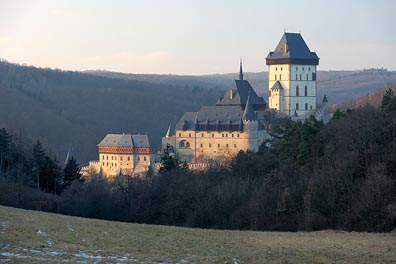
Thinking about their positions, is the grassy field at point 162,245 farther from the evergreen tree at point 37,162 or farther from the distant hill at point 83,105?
the distant hill at point 83,105

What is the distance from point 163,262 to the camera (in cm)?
1817

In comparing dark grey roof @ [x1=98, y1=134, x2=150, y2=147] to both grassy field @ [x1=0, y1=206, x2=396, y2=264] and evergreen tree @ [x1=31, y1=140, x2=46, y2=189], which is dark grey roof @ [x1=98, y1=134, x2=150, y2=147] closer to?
evergreen tree @ [x1=31, y1=140, x2=46, y2=189]

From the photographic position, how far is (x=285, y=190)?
33938 millimetres

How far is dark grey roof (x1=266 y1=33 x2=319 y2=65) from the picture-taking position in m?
97.7

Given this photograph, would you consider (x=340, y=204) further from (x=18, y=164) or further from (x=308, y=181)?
(x=18, y=164)

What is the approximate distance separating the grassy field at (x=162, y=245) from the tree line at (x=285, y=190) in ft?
16.4

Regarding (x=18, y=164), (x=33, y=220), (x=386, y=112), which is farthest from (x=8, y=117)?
(x=33, y=220)

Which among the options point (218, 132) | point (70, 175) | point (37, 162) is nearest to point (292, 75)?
point (218, 132)

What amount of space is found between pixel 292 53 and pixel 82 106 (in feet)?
222

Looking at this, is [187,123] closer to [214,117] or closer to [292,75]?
[214,117]

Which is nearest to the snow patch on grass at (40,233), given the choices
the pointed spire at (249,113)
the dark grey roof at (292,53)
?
the pointed spire at (249,113)

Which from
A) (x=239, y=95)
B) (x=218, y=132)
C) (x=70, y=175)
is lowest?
(x=70, y=175)

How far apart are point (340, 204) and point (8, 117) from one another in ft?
334

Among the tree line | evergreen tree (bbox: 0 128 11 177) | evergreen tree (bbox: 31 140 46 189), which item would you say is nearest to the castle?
evergreen tree (bbox: 0 128 11 177)
